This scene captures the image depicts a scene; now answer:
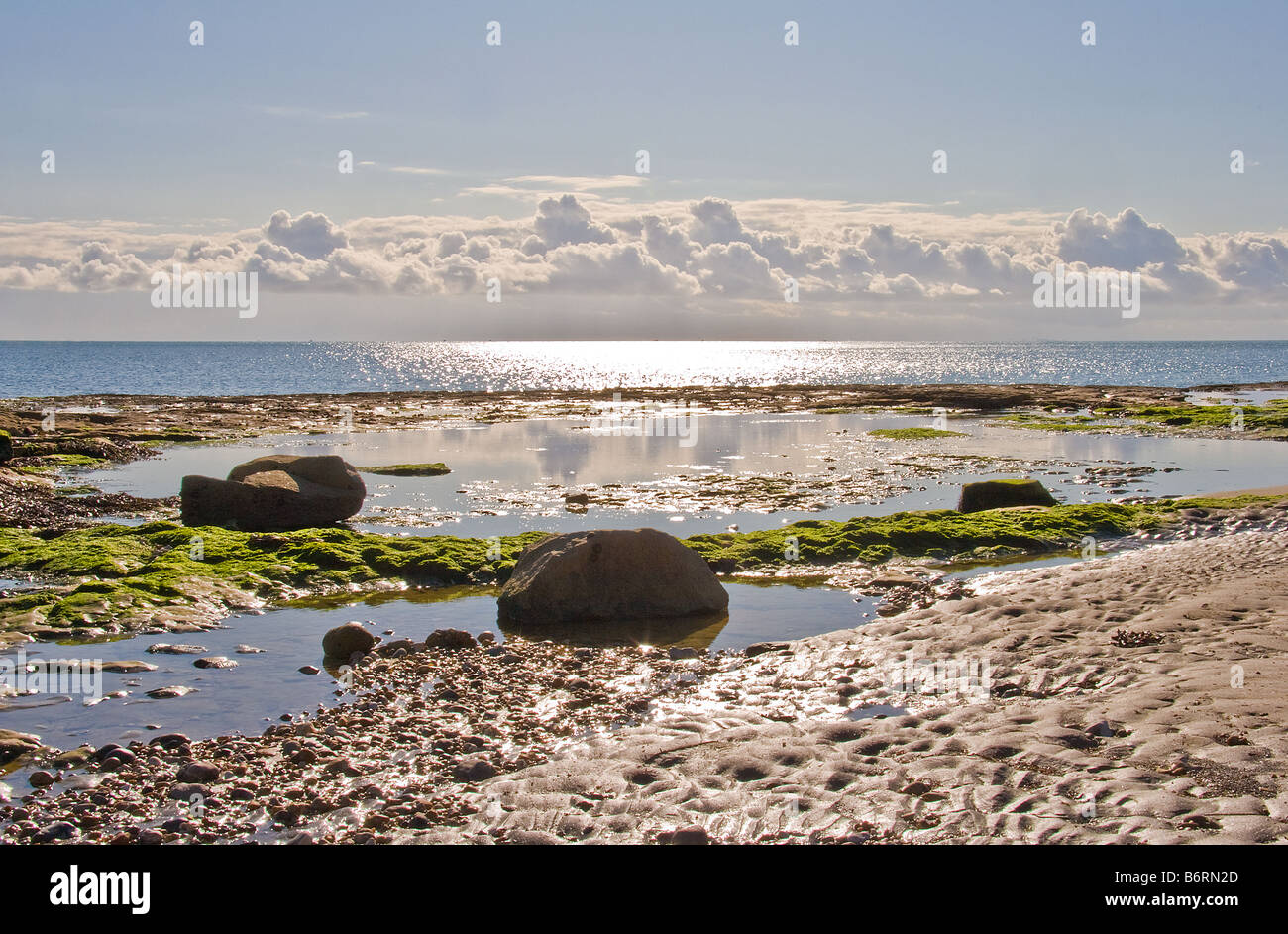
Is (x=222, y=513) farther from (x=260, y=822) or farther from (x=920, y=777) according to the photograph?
(x=920, y=777)

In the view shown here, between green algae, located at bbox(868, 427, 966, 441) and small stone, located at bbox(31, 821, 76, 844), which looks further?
green algae, located at bbox(868, 427, 966, 441)

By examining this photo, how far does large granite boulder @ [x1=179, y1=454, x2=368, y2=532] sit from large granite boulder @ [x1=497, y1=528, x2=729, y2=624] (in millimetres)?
→ 9813

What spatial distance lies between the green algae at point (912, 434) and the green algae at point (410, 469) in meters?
24.6

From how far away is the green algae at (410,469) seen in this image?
35.0m

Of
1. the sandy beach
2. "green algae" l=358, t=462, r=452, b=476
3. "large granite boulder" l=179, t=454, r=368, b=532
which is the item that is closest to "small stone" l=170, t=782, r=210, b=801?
the sandy beach

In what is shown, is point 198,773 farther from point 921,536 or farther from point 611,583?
point 921,536

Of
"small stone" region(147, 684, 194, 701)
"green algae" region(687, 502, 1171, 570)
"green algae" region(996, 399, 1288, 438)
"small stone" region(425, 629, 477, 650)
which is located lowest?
"small stone" region(147, 684, 194, 701)

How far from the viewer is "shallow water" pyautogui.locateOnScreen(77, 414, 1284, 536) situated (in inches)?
1037

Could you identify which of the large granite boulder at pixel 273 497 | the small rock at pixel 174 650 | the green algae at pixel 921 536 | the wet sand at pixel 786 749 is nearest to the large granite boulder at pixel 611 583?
the wet sand at pixel 786 749

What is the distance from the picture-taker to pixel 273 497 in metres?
23.6

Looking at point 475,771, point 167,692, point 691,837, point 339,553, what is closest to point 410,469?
point 339,553

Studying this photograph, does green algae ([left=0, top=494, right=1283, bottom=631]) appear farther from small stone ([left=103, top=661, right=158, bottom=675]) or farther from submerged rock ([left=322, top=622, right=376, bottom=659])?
submerged rock ([left=322, top=622, right=376, bottom=659])

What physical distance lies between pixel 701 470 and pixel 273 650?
22709mm
